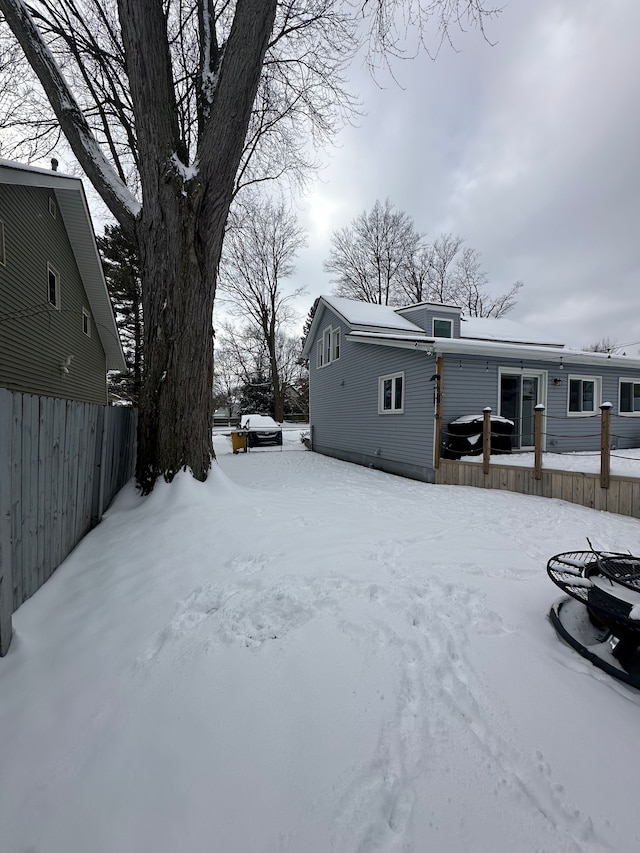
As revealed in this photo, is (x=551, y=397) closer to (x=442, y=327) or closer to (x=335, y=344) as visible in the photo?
(x=442, y=327)

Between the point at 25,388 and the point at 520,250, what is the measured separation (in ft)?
76.6

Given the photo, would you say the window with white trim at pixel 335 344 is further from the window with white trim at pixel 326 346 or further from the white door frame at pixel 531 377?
the white door frame at pixel 531 377

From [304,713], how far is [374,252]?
1042 inches

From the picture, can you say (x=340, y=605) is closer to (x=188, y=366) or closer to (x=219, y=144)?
(x=188, y=366)

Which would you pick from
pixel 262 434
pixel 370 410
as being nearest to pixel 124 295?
pixel 262 434

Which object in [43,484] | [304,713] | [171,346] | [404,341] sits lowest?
[304,713]

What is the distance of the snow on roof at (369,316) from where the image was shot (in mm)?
11375

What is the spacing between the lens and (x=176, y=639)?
6.77 feet

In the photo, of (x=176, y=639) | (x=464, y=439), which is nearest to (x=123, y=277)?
(x=464, y=439)

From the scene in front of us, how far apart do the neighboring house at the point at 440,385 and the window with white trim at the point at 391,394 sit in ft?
0.09

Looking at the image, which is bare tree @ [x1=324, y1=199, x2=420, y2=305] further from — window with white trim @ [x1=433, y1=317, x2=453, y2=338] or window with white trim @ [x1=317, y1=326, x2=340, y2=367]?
window with white trim @ [x1=433, y1=317, x2=453, y2=338]

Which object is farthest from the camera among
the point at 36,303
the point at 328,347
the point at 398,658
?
the point at 328,347

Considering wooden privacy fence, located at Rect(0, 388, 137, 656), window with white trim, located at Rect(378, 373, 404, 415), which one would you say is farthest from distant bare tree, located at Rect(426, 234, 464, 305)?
wooden privacy fence, located at Rect(0, 388, 137, 656)

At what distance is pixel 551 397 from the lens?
9336 mm
